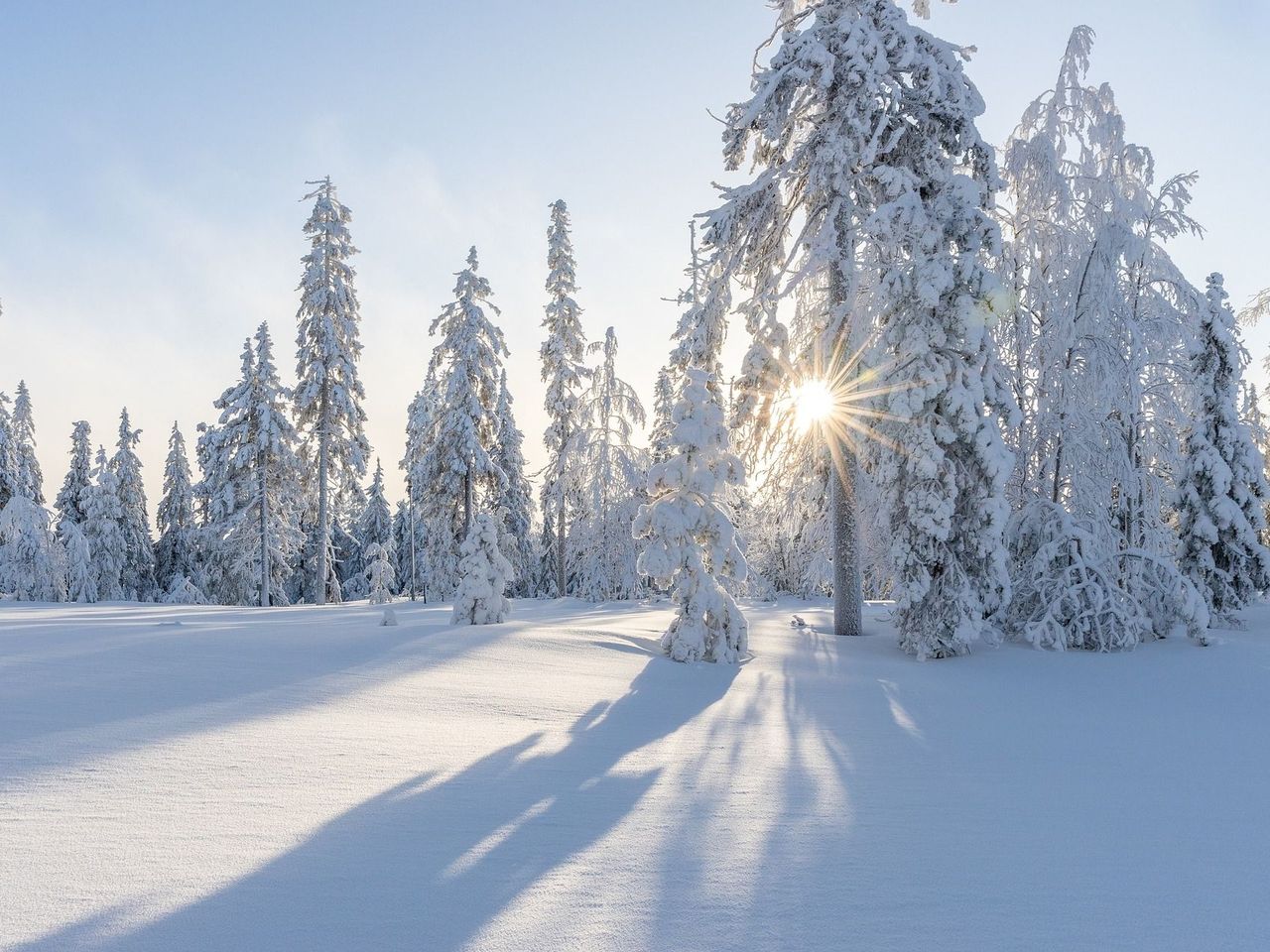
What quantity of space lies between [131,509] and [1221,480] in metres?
52.8

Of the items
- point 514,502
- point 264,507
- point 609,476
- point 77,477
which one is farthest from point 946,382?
point 77,477

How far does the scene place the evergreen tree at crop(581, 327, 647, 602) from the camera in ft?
94.2

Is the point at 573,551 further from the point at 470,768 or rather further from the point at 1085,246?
the point at 470,768

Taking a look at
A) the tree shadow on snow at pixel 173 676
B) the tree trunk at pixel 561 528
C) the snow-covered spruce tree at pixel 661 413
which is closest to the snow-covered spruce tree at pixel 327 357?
the tree trunk at pixel 561 528

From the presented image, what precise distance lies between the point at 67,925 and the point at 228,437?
34518 millimetres

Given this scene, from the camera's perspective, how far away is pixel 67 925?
288cm

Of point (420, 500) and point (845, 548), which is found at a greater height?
point (420, 500)

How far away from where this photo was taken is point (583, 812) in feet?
15.0

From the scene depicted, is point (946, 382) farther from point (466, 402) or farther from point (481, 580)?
point (466, 402)

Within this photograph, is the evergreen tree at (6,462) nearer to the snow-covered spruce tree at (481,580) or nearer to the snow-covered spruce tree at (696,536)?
the snow-covered spruce tree at (481,580)

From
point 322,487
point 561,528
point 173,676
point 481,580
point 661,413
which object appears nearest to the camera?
point 173,676

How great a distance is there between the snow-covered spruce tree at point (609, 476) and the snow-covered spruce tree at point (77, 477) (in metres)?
35.4

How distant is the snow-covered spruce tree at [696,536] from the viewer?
11.2m

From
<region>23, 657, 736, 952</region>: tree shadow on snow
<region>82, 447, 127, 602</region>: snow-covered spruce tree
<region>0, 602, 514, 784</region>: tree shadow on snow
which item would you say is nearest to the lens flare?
<region>0, 602, 514, 784</region>: tree shadow on snow
